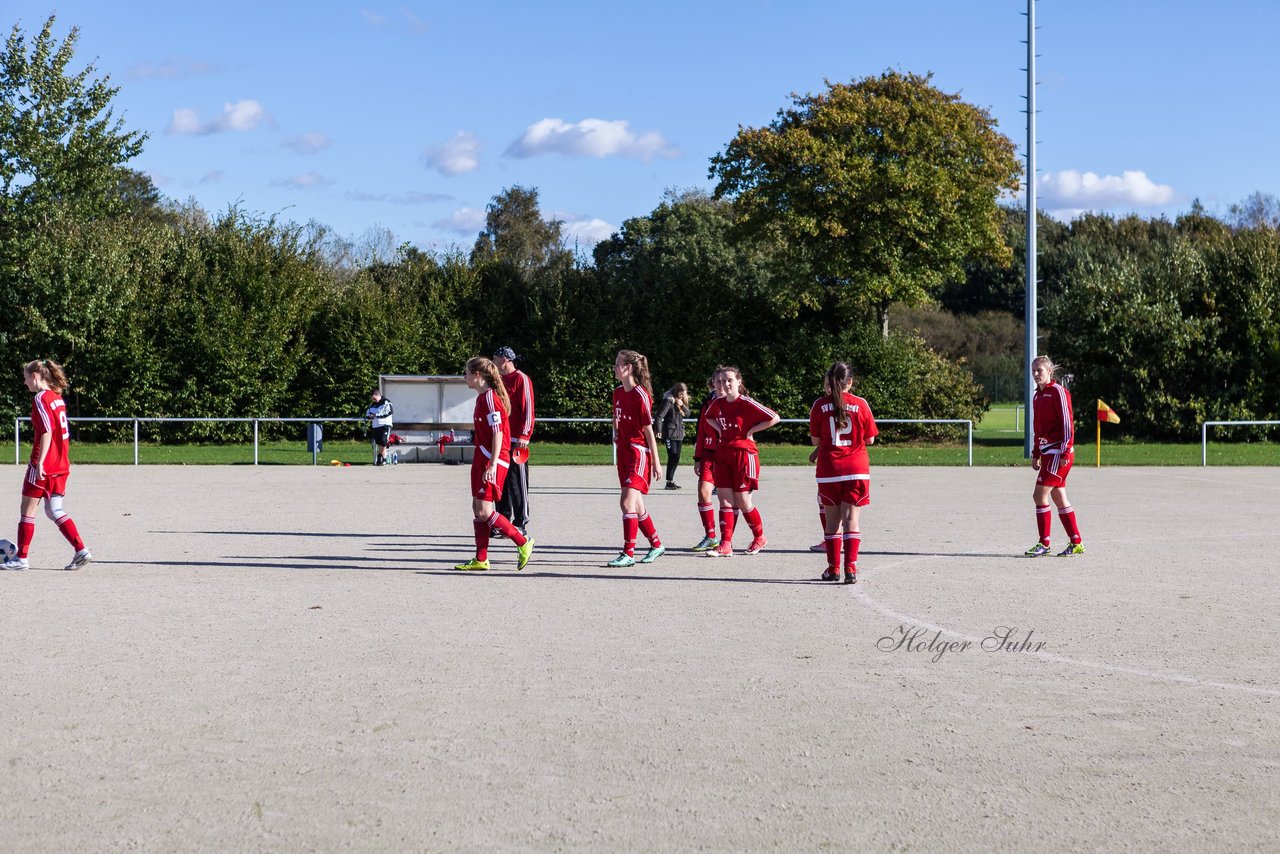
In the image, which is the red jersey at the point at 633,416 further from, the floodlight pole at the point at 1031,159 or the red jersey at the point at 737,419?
the floodlight pole at the point at 1031,159

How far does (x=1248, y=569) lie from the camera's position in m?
10.8

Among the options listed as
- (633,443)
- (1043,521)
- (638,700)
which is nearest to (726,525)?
(633,443)

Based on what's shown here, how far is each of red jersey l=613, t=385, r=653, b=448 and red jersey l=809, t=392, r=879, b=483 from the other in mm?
1585

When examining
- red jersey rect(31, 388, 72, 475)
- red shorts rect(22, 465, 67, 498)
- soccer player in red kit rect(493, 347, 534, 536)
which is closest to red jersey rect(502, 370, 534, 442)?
soccer player in red kit rect(493, 347, 534, 536)

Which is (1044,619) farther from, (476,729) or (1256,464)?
(1256,464)

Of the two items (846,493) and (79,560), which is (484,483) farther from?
(79,560)

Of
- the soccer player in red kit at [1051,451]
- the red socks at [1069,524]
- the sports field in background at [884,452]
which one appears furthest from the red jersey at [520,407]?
the sports field in background at [884,452]

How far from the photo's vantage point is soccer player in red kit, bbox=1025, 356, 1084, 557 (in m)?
11.8

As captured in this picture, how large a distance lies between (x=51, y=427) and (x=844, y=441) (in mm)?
6461

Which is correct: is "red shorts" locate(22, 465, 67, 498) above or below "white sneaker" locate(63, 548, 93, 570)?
above

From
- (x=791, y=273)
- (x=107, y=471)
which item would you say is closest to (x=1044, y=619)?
(x=107, y=471)

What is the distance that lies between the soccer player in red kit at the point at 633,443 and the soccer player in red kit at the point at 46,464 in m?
4.54

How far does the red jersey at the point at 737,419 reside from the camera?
11602mm

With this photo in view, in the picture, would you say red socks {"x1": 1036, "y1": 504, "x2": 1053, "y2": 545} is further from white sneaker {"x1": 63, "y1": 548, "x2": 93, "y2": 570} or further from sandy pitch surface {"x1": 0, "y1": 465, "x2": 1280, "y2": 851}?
white sneaker {"x1": 63, "y1": 548, "x2": 93, "y2": 570}
